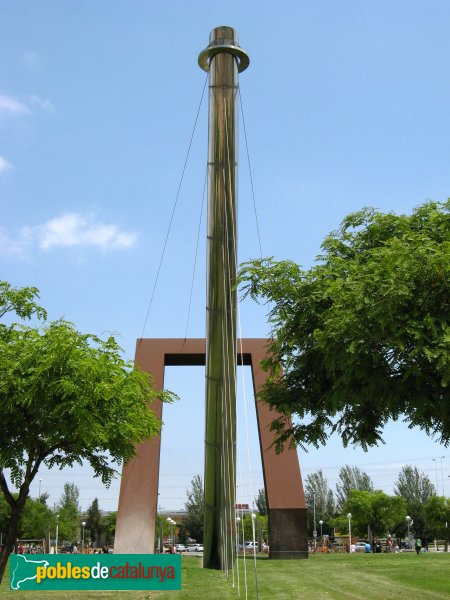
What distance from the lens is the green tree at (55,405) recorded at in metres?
13.9

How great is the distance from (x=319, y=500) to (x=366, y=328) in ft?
302

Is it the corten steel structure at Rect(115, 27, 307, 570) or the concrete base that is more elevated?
the corten steel structure at Rect(115, 27, 307, 570)

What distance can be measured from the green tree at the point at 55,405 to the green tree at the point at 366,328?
11.0 ft

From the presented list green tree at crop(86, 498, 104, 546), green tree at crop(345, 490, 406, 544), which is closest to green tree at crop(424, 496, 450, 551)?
green tree at crop(345, 490, 406, 544)

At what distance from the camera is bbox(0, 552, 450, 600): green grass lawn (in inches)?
595

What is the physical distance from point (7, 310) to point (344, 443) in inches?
315

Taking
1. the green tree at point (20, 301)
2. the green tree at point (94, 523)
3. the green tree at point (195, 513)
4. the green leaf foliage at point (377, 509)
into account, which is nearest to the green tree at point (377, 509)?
the green leaf foliage at point (377, 509)

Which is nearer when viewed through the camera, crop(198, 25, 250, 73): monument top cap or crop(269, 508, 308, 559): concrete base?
crop(198, 25, 250, 73): monument top cap

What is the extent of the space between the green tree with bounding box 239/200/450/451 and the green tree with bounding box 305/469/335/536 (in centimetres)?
8607

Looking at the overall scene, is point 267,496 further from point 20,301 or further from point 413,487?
point 413,487

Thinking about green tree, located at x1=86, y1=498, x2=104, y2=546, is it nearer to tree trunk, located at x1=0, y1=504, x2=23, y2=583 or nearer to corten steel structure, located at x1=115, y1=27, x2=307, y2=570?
corten steel structure, located at x1=115, y1=27, x2=307, y2=570

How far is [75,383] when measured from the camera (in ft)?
46.3

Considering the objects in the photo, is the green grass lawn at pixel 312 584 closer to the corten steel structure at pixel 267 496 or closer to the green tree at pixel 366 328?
the corten steel structure at pixel 267 496

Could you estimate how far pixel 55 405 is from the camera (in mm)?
14055
